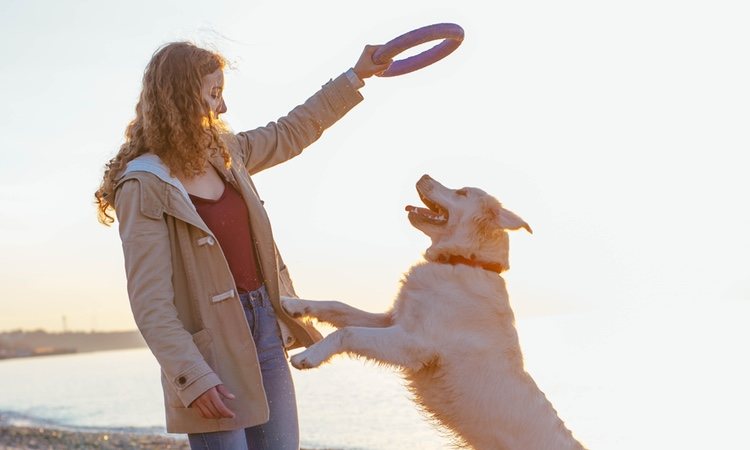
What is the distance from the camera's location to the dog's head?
5.05 metres

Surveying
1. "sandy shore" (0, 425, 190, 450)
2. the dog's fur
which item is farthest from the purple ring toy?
"sandy shore" (0, 425, 190, 450)

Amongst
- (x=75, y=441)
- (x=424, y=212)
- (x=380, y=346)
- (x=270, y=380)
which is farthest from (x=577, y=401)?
(x=270, y=380)

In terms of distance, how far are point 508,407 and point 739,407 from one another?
72.2 feet

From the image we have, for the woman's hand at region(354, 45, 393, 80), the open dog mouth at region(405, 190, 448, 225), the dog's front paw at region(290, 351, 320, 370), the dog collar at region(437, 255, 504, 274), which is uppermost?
the woman's hand at region(354, 45, 393, 80)

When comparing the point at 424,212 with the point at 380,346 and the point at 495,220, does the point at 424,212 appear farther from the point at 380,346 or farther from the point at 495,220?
the point at 380,346

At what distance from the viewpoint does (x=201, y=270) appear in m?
3.54

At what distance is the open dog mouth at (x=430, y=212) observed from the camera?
205 inches

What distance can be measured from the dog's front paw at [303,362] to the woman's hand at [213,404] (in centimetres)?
77

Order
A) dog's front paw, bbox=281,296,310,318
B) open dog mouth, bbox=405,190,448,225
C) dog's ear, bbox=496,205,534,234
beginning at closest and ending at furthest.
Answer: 1. dog's front paw, bbox=281,296,310,318
2. dog's ear, bbox=496,205,534,234
3. open dog mouth, bbox=405,190,448,225

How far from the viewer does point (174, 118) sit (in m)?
3.54

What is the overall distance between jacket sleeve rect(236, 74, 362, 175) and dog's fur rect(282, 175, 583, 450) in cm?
79

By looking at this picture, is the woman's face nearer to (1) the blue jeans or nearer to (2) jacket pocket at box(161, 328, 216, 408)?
(1) the blue jeans

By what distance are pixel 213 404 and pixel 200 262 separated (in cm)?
61

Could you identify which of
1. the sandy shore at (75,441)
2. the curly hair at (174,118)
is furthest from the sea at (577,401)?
the sandy shore at (75,441)
